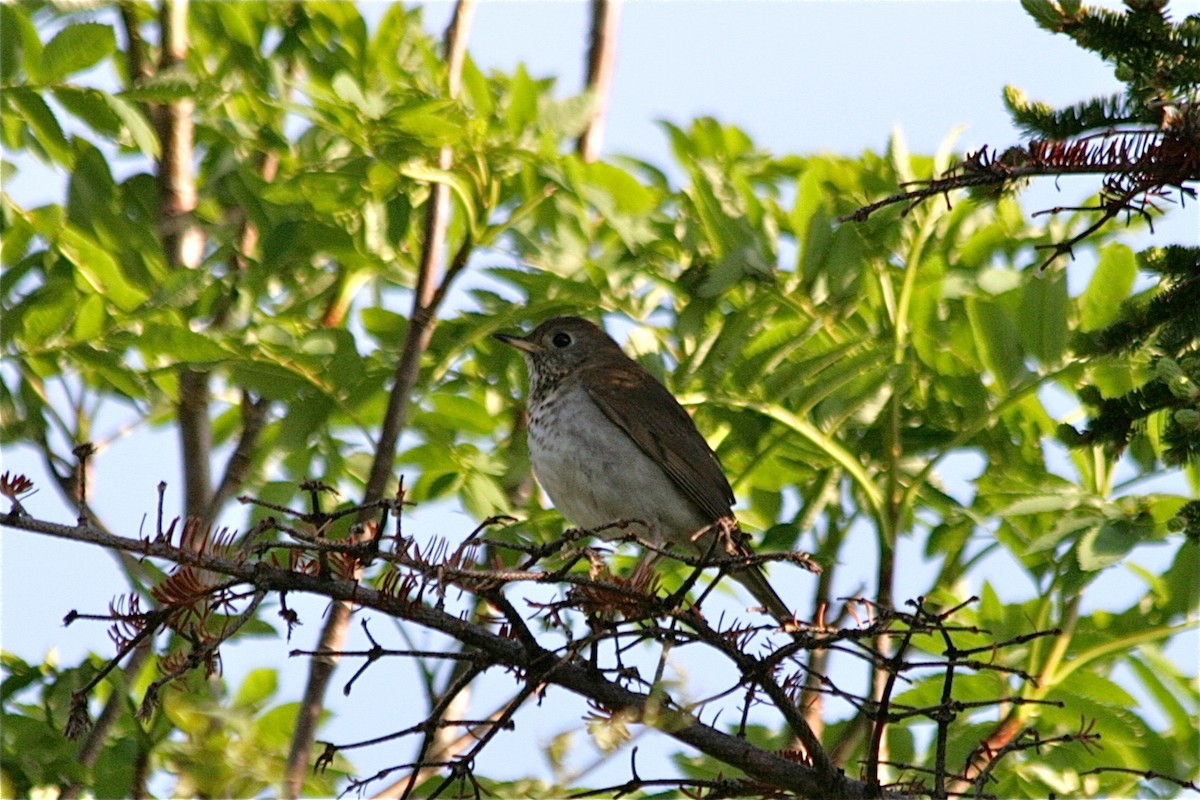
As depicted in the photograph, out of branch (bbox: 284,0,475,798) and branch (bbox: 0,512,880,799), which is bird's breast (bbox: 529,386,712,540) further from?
branch (bbox: 0,512,880,799)

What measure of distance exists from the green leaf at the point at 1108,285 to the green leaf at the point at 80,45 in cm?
300

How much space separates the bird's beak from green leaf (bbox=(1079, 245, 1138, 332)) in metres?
2.06

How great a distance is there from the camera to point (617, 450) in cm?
551

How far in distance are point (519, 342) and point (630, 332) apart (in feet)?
2.90

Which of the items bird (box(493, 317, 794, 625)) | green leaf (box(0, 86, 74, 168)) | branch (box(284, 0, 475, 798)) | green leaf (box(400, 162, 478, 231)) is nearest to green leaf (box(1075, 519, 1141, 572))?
bird (box(493, 317, 794, 625))

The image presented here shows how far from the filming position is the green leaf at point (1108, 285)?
14.4 ft

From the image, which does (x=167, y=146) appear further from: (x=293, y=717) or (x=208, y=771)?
(x=208, y=771)

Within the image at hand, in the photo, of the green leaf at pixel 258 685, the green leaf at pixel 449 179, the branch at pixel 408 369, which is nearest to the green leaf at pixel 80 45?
the green leaf at pixel 449 179

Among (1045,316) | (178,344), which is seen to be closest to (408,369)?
(178,344)

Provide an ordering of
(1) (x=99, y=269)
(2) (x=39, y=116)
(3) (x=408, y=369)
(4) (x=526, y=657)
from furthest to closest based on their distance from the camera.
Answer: (3) (x=408, y=369)
(1) (x=99, y=269)
(2) (x=39, y=116)
(4) (x=526, y=657)

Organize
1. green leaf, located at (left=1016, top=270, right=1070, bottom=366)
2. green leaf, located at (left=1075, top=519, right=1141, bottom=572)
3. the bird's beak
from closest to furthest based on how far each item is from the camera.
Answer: green leaf, located at (left=1075, top=519, right=1141, bottom=572), green leaf, located at (left=1016, top=270, right=1070, bottom=366), the bird's beak

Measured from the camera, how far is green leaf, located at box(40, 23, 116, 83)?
4.22 metres

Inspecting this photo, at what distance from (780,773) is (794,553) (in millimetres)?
A: 520

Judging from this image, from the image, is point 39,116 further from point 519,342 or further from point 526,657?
point 526,657
